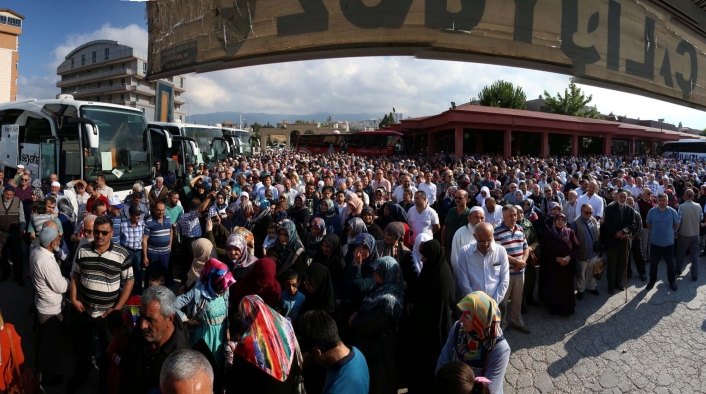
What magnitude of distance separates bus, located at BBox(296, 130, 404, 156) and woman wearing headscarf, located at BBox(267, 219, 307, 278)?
2947 centimetres

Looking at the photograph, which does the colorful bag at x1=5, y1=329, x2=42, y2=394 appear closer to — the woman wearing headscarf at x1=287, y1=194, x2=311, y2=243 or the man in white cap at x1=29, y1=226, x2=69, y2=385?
the man in white cap at x1=29, y1=226, x2=69, y2=385

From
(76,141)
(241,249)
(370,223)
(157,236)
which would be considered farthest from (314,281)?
(76,141)

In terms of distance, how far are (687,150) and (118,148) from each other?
40274mm

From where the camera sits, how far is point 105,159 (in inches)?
353

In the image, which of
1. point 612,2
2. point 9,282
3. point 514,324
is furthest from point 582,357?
point 9,282

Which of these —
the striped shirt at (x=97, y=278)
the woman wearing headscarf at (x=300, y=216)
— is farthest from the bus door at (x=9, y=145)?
the striped shirt at (x=97, y=278)

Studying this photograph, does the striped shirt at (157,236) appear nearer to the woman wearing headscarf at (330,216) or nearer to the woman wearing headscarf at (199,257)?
the woman wearing headscarf at (199,257)

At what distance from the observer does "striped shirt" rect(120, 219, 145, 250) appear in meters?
5.07

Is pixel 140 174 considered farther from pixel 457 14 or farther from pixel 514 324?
pixel 457 14

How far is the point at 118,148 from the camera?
9.38m

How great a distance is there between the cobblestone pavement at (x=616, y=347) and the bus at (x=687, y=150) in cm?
3323

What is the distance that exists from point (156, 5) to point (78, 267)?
310cm

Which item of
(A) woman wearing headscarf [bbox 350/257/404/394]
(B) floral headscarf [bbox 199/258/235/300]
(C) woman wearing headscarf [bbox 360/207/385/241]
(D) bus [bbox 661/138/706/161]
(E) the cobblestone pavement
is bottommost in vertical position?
(E) the cobblestone pavement

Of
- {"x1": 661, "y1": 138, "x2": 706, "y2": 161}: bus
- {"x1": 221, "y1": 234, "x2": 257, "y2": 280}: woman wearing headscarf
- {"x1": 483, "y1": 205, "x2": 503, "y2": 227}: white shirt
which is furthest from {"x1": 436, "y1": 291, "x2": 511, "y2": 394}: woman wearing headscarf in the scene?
{"x1": 661, "y1": 138, "x2": 706, "y2": 161}: bus
